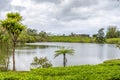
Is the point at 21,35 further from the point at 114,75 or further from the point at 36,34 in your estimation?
the point at 36,34

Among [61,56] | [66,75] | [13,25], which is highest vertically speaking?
[13,25]

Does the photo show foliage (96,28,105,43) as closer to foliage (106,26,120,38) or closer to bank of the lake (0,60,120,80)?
foliage (106,26,120,38)

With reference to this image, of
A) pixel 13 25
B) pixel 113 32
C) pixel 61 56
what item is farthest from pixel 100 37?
pixel 13 25

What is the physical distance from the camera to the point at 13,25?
118ft

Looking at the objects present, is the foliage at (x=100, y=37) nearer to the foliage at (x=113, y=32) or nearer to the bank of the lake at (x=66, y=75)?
the foliage at (x=113, y=32)

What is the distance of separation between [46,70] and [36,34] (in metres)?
163

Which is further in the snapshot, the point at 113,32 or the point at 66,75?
the point at 113,32

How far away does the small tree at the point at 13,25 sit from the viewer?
1407 inches

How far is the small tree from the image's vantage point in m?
35.8

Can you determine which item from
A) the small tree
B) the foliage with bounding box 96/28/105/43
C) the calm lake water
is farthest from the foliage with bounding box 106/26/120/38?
the small tree

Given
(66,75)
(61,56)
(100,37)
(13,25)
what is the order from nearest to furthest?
(66,75), (13,25), (61,56), (100,37)

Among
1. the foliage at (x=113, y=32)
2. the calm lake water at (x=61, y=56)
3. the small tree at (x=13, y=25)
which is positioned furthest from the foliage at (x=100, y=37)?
the small tree at (x=13, y=25)

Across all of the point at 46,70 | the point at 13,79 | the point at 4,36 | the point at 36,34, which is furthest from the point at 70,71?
the point at 36,34

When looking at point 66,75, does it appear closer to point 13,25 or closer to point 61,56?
point 13,25
